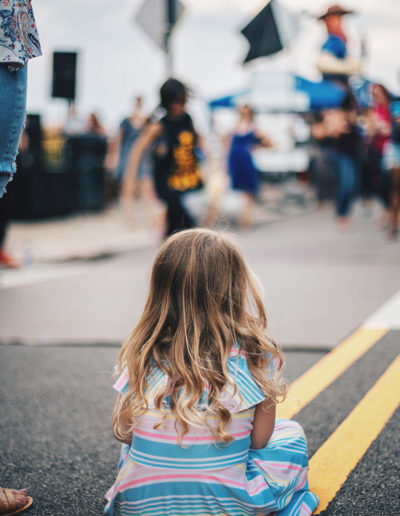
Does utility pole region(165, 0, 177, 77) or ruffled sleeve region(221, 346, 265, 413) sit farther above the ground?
utility pole region(165, 0, 177, 77)

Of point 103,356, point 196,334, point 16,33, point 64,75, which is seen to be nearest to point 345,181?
point 64,75

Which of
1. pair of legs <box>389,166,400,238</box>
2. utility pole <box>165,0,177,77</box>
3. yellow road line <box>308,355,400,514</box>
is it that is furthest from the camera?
utility pole <box>165,0,177,77</box>

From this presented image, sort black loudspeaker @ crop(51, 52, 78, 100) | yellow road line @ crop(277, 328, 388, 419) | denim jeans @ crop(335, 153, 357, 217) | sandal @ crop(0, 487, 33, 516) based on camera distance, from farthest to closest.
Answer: black loudspeaker @ crop(51, 52, 78, 100), denim jeans @ crop(335, 153, 357, 217), yellow road line @ crop(277, 328, 388, 419), sandal @ crop(0, 487, 33, 516)

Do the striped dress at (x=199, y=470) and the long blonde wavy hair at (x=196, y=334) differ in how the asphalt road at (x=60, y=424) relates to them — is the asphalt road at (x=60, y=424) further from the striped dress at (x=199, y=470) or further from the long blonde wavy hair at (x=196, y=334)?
the long blonde wavy hair at (x=196, y=334)

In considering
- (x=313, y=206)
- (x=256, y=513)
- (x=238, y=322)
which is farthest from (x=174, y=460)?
(x=313, y=206)

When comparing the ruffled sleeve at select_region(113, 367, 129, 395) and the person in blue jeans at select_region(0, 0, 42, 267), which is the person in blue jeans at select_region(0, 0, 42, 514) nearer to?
the person in blue jeans at select_region(0, 0, 42, 267)

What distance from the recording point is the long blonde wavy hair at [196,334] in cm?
214

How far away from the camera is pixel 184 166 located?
22.6ft

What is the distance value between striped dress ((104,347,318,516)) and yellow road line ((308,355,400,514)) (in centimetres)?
36

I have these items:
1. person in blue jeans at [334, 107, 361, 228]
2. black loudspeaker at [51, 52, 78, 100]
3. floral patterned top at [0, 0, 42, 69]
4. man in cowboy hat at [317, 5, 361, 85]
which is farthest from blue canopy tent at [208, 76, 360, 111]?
floral patterned top at [0, 0, 42, 69]

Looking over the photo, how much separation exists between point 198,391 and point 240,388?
0.13 metres

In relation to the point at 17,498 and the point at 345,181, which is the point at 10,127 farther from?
the point at 345,181

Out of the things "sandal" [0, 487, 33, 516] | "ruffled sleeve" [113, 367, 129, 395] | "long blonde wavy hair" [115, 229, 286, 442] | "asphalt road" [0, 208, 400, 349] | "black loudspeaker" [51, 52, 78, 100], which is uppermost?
"black loudspeaker" [51, 52, 78, 100]

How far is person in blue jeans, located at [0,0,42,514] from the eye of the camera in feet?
7.89
